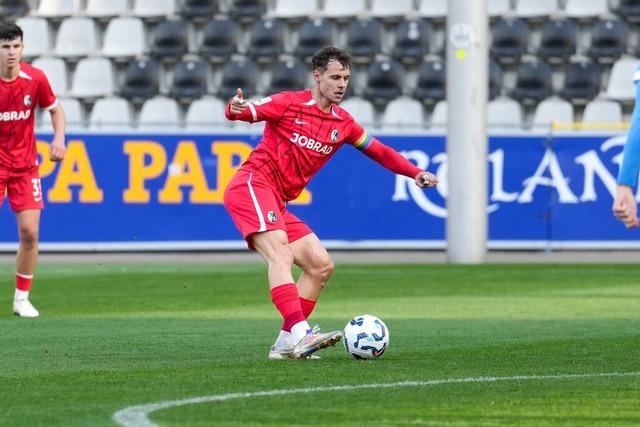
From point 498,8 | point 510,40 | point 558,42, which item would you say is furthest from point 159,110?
point 558,42

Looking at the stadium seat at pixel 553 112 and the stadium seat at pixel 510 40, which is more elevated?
the stadium seat at pixel 510 40

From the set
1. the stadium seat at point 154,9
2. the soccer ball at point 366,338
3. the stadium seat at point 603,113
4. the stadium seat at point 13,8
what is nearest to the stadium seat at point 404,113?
the stadium seat at point 603,113

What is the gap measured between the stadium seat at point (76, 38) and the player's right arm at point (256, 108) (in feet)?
53.0

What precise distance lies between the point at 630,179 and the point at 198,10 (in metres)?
18.9

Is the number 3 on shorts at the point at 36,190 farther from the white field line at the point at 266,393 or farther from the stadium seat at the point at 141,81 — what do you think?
the stadium seat at the point at 141,81

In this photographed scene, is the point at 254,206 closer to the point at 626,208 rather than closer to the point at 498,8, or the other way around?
the point at 626,208

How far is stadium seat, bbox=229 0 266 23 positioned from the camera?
24281 mm

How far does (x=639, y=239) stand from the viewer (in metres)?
20.2

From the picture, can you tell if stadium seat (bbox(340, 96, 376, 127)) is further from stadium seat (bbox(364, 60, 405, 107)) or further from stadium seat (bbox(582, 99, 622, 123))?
stadium seat (bbox(582, 99, 622, 123))

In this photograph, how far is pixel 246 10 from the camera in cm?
2428

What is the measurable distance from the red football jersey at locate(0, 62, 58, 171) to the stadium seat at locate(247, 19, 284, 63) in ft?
39.1

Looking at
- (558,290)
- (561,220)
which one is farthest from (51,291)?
(561,220)

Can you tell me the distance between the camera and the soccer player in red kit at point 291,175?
880 cm

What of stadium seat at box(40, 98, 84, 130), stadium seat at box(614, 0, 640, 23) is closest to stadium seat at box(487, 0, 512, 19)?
stadium seat at box(614, 0, 640, 23)
